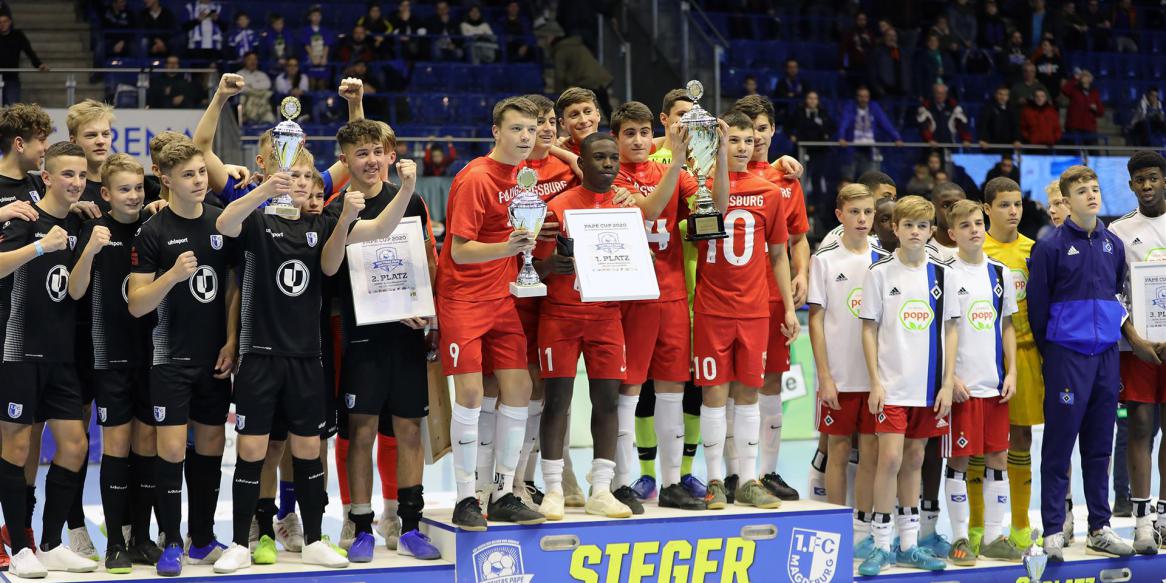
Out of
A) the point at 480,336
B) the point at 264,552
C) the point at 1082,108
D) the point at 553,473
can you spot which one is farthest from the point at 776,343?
→ the point at 1082,108

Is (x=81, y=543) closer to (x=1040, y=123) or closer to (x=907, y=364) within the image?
(x=907, y=364)

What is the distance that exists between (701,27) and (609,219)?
1055 centimetres

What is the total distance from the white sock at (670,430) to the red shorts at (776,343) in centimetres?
→ 68

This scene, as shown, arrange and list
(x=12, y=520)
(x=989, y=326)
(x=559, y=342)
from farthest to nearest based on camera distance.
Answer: (x=989, y=326), (x=559, y=342), (x=12, y=520)

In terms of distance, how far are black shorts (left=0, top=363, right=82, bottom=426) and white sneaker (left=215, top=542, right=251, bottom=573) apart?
97cm

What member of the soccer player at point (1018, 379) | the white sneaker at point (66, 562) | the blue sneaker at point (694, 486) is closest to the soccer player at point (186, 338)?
the white sneaker at point (66, 562)

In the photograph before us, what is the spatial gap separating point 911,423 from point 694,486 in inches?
48.0

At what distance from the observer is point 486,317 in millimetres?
6098

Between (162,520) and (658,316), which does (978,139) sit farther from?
(162,520)

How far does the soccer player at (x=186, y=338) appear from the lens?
5789 mm

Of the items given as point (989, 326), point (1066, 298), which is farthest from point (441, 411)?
point (1066, 298)

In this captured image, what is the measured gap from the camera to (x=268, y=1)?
16531 millimetres

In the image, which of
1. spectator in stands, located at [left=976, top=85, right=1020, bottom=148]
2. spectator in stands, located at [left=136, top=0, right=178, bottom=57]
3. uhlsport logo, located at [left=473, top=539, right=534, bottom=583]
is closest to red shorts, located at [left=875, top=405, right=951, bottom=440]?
uhlsport logo, located at [left=473, top=539, right=534, bottom=583]

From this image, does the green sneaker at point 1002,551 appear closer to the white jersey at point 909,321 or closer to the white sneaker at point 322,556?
the white jersey at point 909,321
